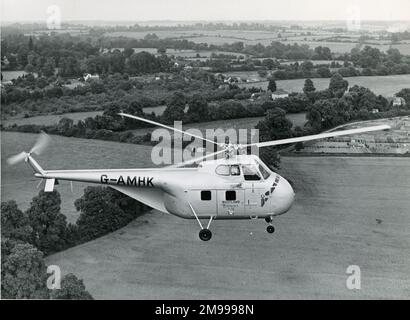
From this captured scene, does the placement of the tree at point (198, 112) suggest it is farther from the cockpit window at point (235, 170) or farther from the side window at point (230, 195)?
the side window at point (230, 195)

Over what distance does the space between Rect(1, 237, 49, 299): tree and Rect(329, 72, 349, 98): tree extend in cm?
3476

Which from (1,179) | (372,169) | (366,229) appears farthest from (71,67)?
(366,229)

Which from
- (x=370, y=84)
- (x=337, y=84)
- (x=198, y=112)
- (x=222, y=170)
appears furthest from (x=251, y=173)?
(x=370, y=84)

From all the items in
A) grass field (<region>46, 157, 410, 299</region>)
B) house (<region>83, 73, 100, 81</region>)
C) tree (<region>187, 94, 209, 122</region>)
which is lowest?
grass field (<region>46, 157, 410, 299</region>)

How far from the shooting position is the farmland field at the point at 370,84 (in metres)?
44.7

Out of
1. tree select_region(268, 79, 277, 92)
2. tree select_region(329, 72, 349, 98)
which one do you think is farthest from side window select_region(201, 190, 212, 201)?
tree select_region(329, 72, 349, 98)

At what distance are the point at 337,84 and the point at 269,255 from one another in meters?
29.7

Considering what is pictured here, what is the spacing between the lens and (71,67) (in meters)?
52.8

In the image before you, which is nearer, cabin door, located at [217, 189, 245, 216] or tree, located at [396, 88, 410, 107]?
cabin door, located at [217, 189, 245, 216]

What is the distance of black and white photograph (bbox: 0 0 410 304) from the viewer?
48.9ft

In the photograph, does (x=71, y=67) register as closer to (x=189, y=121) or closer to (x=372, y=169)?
(x=189, y=121)

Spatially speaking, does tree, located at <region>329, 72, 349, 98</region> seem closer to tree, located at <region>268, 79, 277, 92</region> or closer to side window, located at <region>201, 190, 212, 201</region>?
tree, located at <region>268, 79, 277, 92</region>

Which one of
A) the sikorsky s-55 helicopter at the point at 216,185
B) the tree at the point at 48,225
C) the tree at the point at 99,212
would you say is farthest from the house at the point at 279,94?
the sikorsky s-55 helicopter at the point at 216,185

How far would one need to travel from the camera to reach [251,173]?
14.4 m
